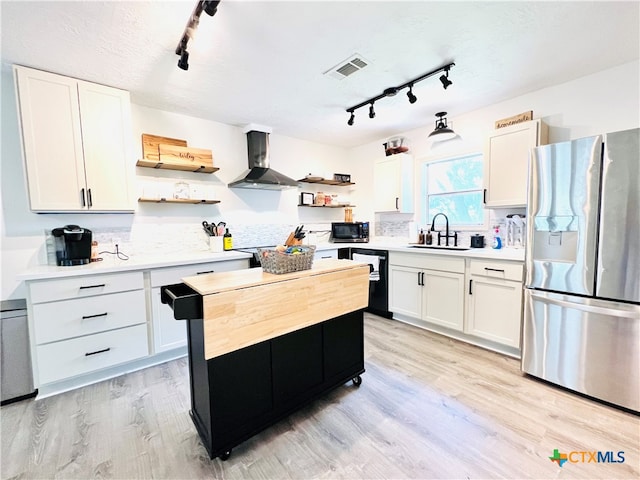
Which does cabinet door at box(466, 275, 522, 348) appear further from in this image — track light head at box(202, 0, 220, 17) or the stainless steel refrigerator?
track light head at box(202, 0, 220, 17)

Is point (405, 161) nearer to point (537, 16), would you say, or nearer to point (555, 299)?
point (537, 16)

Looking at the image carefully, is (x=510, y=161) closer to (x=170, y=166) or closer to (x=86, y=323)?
(x=170, y=166)

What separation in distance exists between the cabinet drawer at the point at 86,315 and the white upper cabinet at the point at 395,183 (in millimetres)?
3106

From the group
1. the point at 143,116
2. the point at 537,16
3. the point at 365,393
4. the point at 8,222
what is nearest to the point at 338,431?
the point at 365,393

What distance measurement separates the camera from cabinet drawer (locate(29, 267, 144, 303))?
1.98 m

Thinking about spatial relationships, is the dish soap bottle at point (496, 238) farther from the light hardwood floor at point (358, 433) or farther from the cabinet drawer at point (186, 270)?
the cabinet drawer at point (186, 270)

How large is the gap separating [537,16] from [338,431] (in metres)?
2.85

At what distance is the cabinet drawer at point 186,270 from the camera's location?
2.45 m

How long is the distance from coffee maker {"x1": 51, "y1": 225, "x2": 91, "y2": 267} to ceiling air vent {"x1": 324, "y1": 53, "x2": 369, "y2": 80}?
2491 mm

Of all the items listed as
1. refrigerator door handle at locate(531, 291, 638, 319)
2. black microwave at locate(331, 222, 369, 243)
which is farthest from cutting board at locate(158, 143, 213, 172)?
refrigerator door handle at locate(531, 291, 638, 319)

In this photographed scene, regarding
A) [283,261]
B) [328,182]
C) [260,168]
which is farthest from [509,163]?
[260,168]

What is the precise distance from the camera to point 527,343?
221cm

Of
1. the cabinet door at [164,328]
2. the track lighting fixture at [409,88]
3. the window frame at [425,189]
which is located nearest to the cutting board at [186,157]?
the cabinet door at [164,328]

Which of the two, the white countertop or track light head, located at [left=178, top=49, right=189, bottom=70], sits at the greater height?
track light head, located at [left=178, top=49, right=189, bottom=70]
